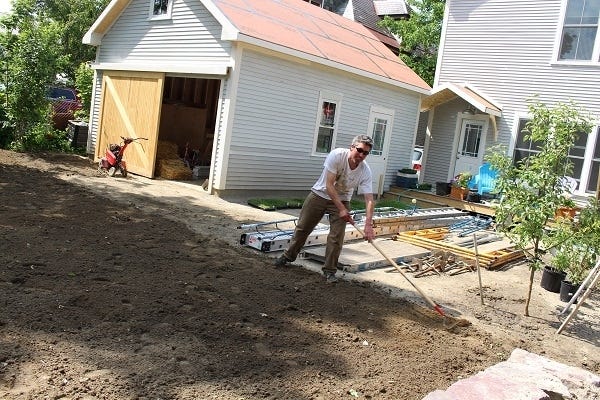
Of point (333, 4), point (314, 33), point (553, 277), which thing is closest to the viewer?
point (553, 277)

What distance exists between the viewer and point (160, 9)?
543 inches

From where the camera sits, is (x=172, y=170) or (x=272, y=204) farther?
Answer: (x=172, y=170)

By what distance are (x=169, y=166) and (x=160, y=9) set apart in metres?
3.85

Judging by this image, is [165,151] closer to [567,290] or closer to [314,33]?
[314,33]

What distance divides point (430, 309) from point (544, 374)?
6.56 feet

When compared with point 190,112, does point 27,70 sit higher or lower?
higher

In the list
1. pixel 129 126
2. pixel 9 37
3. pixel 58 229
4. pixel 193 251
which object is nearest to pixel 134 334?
pixel 193 251

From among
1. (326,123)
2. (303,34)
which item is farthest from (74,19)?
(326,123)

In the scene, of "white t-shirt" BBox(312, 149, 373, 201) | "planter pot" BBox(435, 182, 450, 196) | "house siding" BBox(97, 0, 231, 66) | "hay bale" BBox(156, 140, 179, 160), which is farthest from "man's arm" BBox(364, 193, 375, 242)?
"planter pot" BBox(435, 182, 450, 196)

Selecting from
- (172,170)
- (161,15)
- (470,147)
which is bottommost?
(172,170)

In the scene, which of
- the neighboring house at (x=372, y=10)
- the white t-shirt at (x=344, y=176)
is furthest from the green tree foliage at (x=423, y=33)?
the white t-shirt at (x=344, y=176)

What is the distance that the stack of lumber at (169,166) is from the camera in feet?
46.2

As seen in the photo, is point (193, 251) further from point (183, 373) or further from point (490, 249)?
point (490, 249)

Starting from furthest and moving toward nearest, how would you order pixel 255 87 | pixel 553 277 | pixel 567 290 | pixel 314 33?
pixel 314 33, pixel 255 87, pixel 553 277, pixel 567 290
